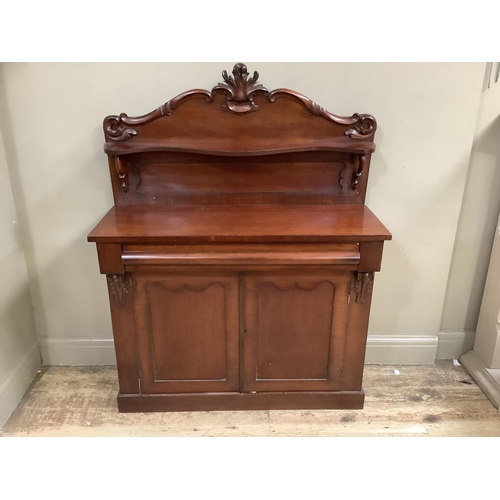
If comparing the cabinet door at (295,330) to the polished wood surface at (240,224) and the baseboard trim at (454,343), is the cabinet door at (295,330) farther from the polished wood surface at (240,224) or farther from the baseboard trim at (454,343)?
the baseboard trim at (454,343)

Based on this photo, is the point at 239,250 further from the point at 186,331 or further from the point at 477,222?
the point at 477,222

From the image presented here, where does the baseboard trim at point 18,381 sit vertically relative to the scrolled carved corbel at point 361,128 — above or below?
below

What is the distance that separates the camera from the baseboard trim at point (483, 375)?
1868 mm

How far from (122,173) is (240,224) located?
1.77 feet

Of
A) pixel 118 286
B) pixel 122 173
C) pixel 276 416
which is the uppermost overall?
pixel 122 173

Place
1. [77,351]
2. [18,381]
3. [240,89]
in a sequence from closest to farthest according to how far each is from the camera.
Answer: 1. [240,89]
2. [18,381]
3. [77,351]

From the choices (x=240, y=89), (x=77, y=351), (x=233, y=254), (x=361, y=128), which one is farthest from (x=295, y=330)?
(x=77, y=351)

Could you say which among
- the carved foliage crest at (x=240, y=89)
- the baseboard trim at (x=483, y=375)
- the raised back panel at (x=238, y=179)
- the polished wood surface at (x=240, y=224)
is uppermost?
the carved foliage crest at (x=240, y=89)

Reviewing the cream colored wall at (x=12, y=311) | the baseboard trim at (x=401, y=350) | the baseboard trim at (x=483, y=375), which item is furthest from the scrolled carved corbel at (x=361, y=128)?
the cream colored wall at (x=12, y=311)

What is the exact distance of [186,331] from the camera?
1653 millimetres

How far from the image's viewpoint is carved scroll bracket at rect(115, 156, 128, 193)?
1.69 m

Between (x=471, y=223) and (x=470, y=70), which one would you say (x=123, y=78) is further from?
(x=471, y=223)

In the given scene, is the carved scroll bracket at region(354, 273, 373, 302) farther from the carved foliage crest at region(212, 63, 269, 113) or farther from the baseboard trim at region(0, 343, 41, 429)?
the baseboard trim at region(0, 343, 41, 429)

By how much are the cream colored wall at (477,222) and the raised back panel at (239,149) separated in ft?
1.65
